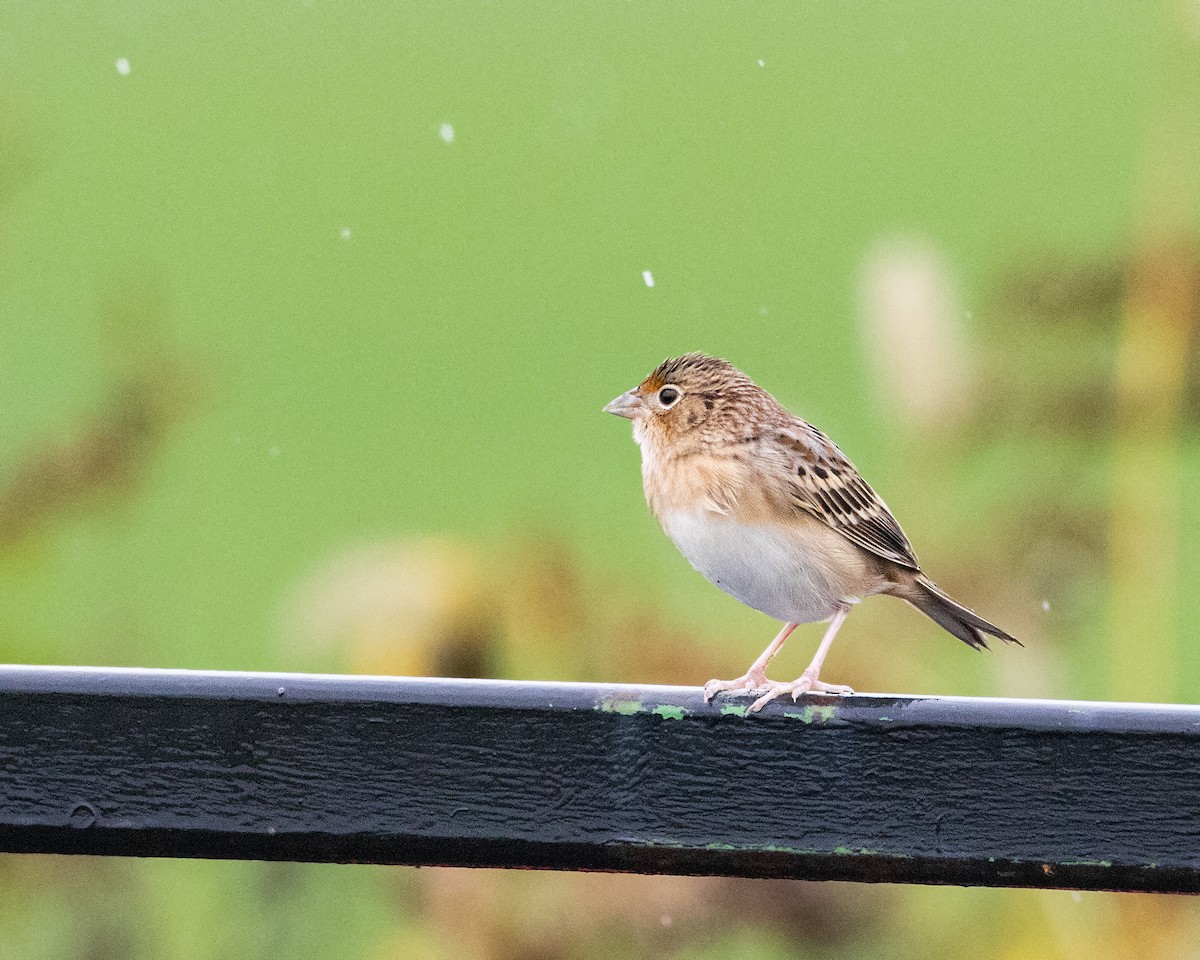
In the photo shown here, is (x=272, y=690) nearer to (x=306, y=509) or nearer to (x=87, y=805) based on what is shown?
(x=87, y=805)

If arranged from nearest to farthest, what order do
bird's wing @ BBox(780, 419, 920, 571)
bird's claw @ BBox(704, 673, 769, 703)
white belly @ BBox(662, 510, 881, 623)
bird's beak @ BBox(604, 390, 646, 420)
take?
1. bird's claw @ BBox(704, 673, 769, 703)
2. white belly @ BBox(662, 510, 881, 623)
3. bird's wing @ BBox(780, 419, 920, 571)
4. bird's beak @ BBox(604, 390, 646, 420)

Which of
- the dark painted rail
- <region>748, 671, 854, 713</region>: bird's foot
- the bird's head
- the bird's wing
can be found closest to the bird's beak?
the bird's head

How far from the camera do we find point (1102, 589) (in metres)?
2.71

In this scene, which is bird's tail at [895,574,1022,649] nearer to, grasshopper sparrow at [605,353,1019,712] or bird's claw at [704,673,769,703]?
grasshopper sparrow at [605,353,1019,712]

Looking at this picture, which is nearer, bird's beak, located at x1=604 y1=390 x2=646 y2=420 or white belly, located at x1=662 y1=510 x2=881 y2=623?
white belly, located at x1=662 y1=510 x2=881 y2=623

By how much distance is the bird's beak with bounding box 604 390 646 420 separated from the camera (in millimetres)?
2424

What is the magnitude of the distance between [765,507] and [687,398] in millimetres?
256

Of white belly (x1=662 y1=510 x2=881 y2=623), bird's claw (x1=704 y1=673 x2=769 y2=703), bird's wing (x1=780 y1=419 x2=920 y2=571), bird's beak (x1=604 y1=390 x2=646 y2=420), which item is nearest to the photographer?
bird's claw (x1=704 y1=673 x2=769 y2=703)

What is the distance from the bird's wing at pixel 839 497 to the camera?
2.30 metres

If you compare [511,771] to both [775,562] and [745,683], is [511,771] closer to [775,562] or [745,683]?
[745,683]

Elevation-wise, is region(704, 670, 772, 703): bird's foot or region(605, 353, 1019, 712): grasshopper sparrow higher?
region(605, 353, 1019, 712): grasshopper sparrow

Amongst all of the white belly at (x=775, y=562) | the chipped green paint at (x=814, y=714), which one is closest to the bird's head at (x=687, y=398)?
the white belly at (x=775, y=562)

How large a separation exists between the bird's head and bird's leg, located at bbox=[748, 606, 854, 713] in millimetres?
334

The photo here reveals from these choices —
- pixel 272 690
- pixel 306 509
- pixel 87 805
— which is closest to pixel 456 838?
pixel 272 690
